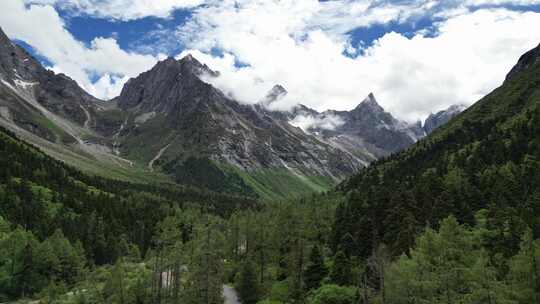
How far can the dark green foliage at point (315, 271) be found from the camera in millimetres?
80375

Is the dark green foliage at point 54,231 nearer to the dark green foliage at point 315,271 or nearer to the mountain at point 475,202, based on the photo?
the dark green foliage at point 315,271

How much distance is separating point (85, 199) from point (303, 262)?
131 metres

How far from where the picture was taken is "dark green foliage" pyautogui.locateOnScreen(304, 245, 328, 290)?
8038 cm

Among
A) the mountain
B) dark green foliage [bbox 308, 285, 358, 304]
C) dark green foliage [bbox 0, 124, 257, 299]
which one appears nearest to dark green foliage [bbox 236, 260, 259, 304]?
dark green foliage [bbox 308, 285, 358, 304]

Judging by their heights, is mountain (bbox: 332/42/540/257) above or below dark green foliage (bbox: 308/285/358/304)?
above

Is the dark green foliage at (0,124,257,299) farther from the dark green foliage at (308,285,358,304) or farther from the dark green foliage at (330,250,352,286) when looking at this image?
the dark green foliage at (308,285,358,304)

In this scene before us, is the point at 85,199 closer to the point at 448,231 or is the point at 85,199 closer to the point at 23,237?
the point at 23,237

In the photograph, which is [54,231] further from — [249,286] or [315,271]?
[315,271]

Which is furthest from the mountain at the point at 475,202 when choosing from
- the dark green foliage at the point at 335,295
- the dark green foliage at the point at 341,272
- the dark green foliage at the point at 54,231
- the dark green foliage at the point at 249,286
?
the dark green foliage at the point at 54,231

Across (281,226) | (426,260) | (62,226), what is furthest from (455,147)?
(62,226)

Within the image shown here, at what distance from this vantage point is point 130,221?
18838 centimetres

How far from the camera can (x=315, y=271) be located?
265ft

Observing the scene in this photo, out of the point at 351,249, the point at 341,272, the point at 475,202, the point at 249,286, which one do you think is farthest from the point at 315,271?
the point at 475,202

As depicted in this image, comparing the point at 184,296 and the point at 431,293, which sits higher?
the point at 431,293
